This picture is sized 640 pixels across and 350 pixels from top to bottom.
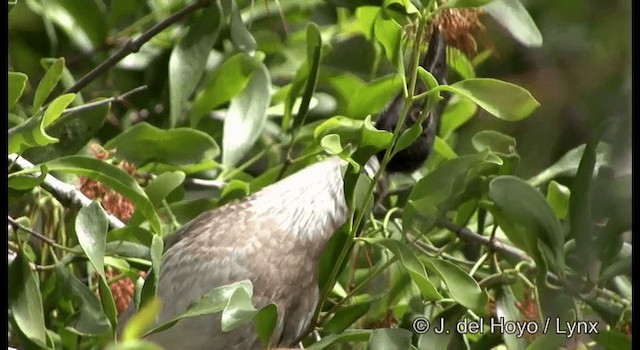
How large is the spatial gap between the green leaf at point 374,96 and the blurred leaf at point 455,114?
11cm

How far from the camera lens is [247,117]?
122 cm

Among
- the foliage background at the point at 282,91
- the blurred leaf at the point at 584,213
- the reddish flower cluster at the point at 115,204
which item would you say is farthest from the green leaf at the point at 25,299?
the blurred leaf at the point at 584,213

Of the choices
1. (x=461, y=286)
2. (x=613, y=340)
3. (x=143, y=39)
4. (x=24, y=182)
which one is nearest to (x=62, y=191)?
(x=24, y=182)

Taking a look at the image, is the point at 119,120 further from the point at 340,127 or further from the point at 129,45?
the point at 340,127

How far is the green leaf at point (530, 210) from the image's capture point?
38.7 inches

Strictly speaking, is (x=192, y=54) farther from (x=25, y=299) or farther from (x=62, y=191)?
(x=25, y=299)

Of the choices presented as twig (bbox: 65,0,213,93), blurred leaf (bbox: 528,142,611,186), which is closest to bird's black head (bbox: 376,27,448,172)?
blurred leaf (bbox: 528,142,611,186)

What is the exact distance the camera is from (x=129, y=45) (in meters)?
1.17

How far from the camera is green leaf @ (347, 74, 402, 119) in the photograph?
3.92 feet

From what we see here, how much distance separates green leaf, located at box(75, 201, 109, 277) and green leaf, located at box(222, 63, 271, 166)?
0.27 meters

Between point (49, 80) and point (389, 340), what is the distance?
378 mm

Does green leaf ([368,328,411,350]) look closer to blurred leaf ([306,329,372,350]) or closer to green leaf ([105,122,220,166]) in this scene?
blurred leaf ([306,329,372,350])

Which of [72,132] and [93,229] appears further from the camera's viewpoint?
[72,132]

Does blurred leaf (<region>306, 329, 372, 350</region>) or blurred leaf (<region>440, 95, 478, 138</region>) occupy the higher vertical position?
blurred leaf (<region>306, 329, 372, 350</region>)
